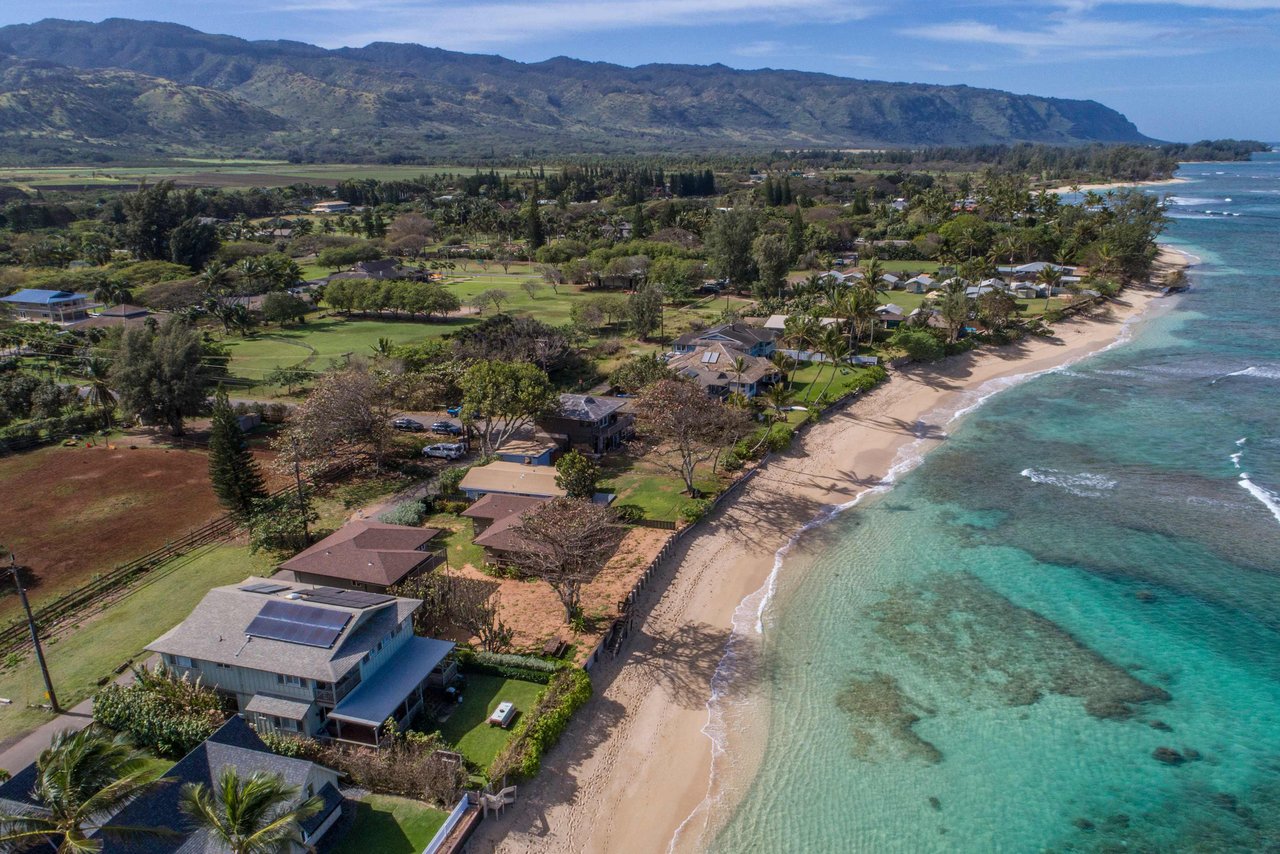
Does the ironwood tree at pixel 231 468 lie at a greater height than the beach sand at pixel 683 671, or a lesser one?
greater

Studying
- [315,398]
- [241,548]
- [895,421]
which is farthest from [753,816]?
[895,421]

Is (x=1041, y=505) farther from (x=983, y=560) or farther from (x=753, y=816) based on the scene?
(x=753, y=816)

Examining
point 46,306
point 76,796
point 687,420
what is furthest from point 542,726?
point 46,306

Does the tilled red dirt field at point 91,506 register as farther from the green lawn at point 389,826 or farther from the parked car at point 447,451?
the green lawn at point 389,826

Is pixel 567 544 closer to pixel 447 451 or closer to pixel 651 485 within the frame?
pixel 651 485

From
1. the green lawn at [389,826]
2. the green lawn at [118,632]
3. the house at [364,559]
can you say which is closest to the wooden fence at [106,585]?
the green lawn at [118,632]

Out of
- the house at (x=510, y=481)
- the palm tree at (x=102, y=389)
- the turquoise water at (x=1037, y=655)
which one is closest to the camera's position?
the turquoise water at (x=1037, y=655)

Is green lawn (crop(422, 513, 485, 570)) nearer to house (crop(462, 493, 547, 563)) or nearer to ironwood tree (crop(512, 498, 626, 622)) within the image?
house (crop(462, 493, 547, 563))
